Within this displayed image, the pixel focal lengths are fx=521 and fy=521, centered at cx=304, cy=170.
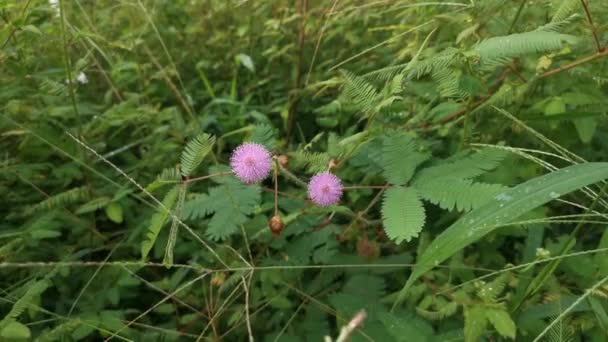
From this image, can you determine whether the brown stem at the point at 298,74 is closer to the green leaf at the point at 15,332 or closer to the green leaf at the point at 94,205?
the green leaf at the point at 94,205

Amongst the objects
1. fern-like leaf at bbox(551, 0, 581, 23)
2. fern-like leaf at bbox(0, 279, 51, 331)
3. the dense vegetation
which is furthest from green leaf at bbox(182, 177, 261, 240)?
fern-like leaf at bbox(551, 0, 581, 23)

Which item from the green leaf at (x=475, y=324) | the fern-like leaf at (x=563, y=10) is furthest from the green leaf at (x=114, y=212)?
the fern-like leaf at (x=563, y=10)

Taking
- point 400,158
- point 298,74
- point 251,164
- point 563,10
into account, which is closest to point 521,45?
point 563,10

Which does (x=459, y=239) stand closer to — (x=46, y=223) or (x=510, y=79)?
(x=510, y=79)

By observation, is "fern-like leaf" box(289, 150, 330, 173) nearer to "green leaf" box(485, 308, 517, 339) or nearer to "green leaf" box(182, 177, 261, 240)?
"green leaf" box(182, 177, 261, 240)

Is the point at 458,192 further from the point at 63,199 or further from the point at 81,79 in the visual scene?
the point at 81,79

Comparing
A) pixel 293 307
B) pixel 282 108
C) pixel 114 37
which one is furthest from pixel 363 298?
pixel 114 37
